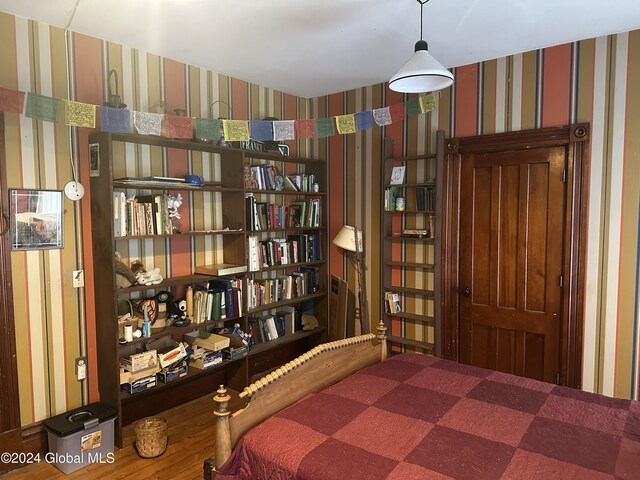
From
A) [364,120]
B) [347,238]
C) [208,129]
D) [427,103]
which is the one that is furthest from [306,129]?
[347,238]

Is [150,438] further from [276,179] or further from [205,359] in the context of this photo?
[276,179]

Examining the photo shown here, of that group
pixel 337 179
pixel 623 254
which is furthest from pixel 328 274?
pixel 623 254

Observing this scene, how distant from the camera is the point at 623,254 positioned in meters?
2.96

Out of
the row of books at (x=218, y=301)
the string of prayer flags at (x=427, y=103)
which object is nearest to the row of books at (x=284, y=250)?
the row of books at (x=218, y=301)

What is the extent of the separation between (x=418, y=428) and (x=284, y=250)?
→ 2.42 meters

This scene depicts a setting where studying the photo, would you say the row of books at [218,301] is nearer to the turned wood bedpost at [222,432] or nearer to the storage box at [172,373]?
the storage box at [172,373]

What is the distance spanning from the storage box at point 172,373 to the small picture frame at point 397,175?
2.18 metres

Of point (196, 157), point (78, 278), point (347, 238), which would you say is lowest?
point (78, 278)

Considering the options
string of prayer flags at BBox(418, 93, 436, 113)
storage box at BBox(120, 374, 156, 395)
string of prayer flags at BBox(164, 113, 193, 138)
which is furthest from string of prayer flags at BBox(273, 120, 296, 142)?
storage box at BBox(120, 374, 156, 395)

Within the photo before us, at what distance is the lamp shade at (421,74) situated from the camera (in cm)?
201

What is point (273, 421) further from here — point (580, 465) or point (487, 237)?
point (487, 237)

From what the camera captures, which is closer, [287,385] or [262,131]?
[287,385]

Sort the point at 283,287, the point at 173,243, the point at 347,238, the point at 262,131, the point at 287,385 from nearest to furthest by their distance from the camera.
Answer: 1. the point at 287,385
2. the point at 262,131
3. the point at 173,243
4. the point at 347,238
5. the point at 283,287

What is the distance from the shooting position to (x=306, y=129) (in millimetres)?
3344
